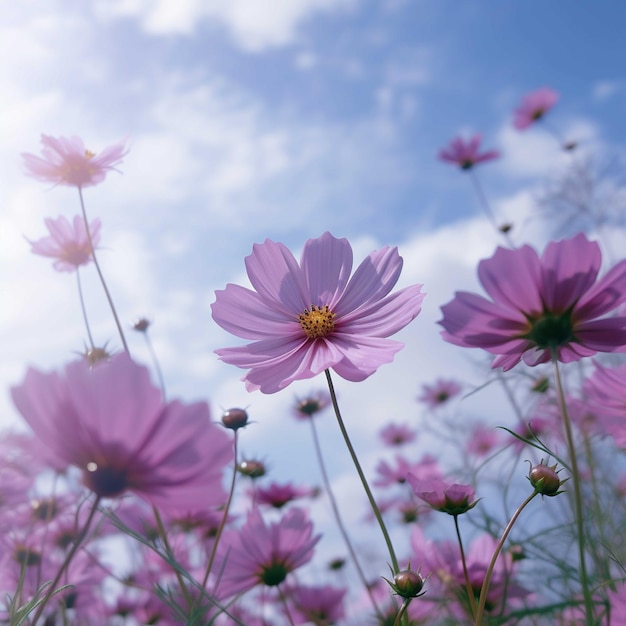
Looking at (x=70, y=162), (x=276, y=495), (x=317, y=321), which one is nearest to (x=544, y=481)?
(x=317, y=321)

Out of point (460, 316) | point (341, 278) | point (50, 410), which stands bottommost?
point (50, 410)

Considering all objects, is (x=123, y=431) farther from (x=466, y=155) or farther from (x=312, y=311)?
(x=466, y=155)

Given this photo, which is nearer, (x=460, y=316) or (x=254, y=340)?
(x=460, y=316)

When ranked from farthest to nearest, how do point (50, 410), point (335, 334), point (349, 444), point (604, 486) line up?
point (604, 486) → point (335, 334) → point (349, 444) → point (50, 410)

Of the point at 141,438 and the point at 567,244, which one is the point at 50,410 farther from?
the point at 567,244

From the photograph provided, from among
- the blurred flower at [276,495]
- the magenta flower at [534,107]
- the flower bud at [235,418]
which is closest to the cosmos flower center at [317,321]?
the flower bud at [235,418]

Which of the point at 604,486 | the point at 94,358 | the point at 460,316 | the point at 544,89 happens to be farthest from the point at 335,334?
the point at 544,89

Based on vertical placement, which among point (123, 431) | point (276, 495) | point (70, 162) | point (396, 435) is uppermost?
point (396, 435)
